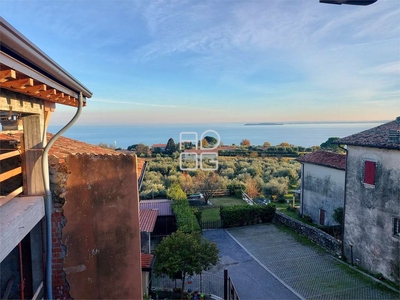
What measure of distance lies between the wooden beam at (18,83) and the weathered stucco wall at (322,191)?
54.8 feet

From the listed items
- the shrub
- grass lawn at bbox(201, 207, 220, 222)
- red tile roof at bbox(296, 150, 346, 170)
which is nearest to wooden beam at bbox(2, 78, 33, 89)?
red tile roof at bbox(296, 150, 346, 170)

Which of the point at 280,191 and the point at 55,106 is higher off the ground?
the point at 55,106

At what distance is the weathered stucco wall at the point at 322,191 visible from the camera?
16172 mm

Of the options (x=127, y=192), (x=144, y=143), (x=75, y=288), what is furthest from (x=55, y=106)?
(x=144, y=143)

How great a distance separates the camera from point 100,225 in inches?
142

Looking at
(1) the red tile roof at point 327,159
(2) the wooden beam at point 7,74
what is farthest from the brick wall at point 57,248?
(1) the red tile roof at point 327,159

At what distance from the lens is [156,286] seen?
34.5ft

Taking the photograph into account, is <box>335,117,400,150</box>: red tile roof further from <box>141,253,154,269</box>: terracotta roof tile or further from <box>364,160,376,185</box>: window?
<box>141,253,154,269</box>: terracotta roof tile

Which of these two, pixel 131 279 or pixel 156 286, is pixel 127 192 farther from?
pixel 156 286

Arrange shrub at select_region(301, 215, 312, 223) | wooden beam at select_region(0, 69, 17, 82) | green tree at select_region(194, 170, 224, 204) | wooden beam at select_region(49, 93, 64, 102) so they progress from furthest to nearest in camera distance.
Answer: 1. green tree at select_region(194, 170, 224, 204)
2. shrub at select_region(301, 215, 312, 223)
3. wooden beam at select_region(49, 93, 64, 102)
4. wooden beam at select_region(0, 69, 17, 82)

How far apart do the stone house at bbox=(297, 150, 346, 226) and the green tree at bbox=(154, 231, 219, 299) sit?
34.0 ft

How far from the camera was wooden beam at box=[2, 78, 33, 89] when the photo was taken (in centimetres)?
219

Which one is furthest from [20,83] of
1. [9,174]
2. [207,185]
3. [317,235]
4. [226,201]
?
[207,185]

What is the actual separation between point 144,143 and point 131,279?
4248 centimetres
